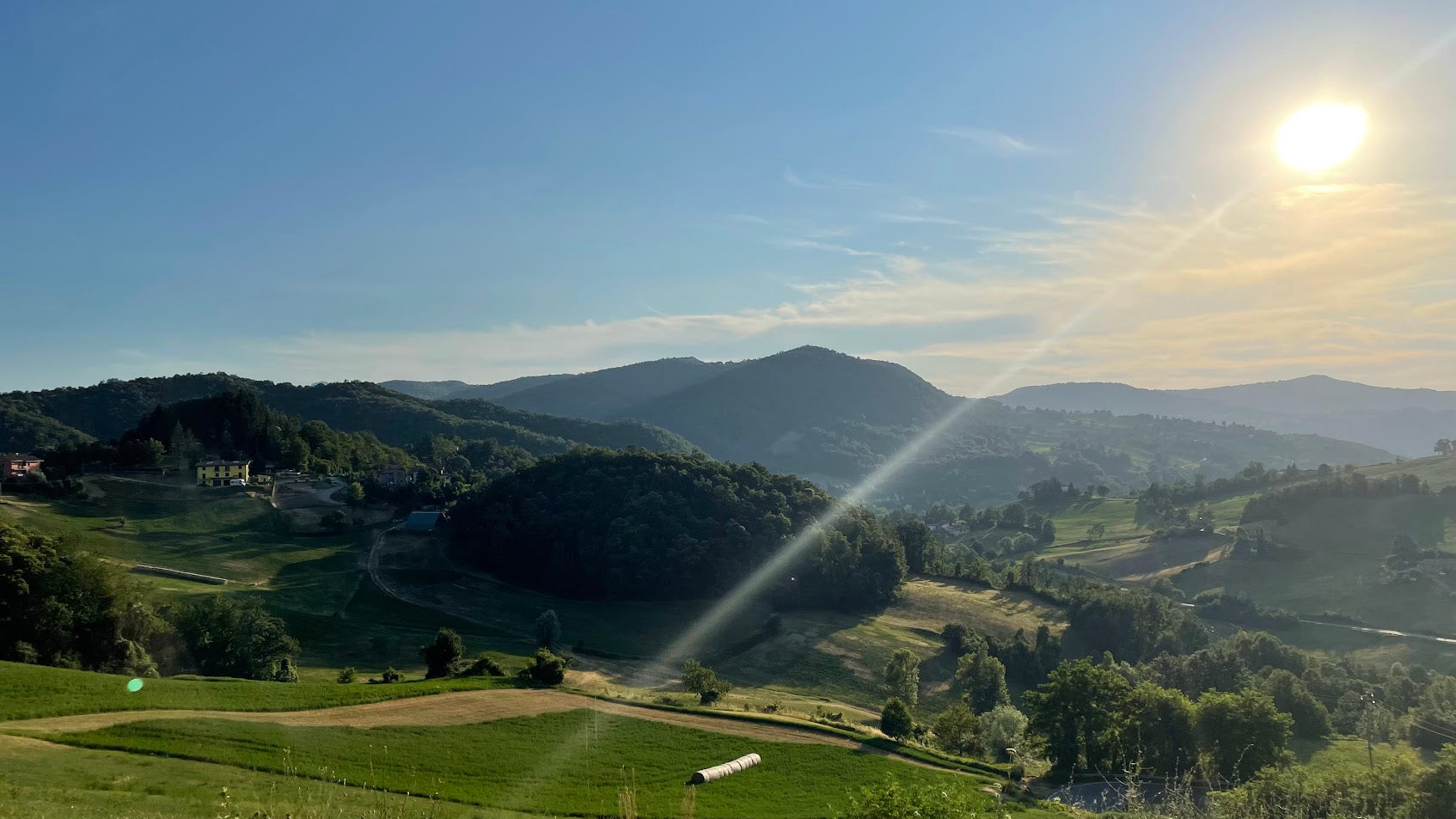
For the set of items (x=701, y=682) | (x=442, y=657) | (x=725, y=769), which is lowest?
(x=701, y=682)

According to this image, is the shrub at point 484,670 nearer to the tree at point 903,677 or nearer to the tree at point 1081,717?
the tree at point 1081,717

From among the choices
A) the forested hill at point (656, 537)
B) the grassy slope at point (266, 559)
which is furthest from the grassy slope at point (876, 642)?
the grassy slope at point (266, 559)

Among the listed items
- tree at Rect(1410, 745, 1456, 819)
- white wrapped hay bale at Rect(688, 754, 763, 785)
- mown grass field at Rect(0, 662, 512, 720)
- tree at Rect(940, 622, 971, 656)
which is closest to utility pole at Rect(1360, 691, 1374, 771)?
tree at Rect(1410, 745, 1456, 819)

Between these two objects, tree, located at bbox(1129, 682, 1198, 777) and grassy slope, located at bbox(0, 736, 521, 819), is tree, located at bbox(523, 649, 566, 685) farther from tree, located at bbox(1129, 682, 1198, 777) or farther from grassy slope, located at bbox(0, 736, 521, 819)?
tree, located at bbox(1129, 682, 1198, 777)

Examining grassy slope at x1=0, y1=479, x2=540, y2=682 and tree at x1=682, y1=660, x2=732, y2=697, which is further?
grassy slope at x1=0, y1=479, x2=540, y2=682

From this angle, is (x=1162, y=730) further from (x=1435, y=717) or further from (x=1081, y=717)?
(x=1435, y=717)

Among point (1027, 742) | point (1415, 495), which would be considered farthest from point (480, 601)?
point (1415, 495)

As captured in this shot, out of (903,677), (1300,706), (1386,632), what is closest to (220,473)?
(903,677)
